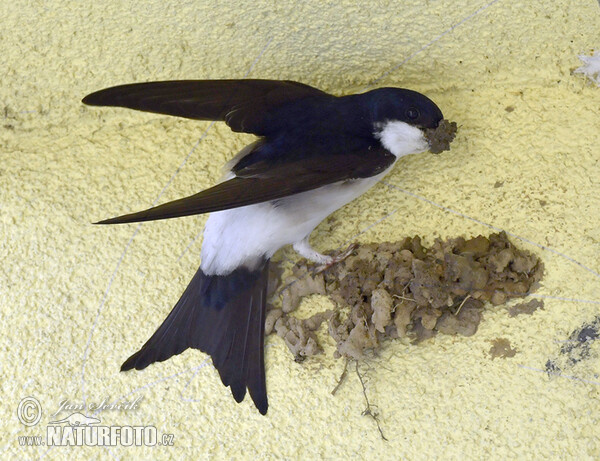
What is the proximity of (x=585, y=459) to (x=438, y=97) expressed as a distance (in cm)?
79

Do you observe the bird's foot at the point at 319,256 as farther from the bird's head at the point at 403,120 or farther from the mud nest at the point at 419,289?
the bird's head at the point at 403,120

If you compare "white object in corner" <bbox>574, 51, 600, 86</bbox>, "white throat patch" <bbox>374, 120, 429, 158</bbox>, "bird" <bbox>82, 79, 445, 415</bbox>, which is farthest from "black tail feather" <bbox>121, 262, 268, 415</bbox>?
"white object in corner" <bbox>574, 51, 600, 86</bbox>

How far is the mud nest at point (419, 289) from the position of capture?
1417 millimetres

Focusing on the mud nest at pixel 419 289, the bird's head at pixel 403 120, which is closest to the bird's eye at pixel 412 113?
the bird's head at pixel 403 120

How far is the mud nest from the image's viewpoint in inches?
55.8

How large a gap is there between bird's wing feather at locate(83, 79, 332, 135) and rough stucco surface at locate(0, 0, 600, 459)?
0.41 feet

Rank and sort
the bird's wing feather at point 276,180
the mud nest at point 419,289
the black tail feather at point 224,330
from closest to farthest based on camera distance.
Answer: the bird's wing feather at point 276,180
the mud nest at point 419,289
the black tail feather at point 224,330

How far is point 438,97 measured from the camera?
1.63 m

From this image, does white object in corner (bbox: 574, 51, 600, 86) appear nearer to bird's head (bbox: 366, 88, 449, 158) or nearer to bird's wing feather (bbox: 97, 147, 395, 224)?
bird's head (bbox: 366, 88, 449, 158)

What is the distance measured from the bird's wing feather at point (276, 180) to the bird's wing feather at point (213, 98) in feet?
0.37

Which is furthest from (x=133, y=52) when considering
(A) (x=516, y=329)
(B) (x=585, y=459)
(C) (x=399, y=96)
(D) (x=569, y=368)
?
(B) (x=585, y=459)

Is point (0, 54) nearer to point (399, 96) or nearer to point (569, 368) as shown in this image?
point (399, 96)

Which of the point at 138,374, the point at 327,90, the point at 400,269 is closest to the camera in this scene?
the point at 400,269

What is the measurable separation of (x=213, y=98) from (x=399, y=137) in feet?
1.24
